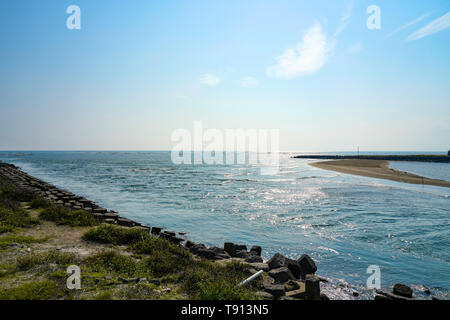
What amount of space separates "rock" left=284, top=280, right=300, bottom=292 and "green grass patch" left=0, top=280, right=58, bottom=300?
19.3ft

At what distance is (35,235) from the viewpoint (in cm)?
1047

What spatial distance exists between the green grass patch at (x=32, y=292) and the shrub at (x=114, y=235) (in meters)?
3.93

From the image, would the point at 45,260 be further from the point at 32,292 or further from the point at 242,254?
the point at 242,254

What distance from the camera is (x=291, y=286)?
732cm

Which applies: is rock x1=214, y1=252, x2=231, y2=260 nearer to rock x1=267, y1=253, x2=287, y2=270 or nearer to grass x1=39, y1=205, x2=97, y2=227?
rock x1=267, y1=253, x2=287, y2=270

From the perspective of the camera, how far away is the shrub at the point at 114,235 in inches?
401

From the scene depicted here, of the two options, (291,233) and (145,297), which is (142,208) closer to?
(291,233)

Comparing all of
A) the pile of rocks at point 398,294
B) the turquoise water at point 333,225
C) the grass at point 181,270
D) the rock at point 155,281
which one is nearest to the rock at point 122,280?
the grass at point 181,270

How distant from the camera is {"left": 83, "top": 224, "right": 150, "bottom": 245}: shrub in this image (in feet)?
33.4

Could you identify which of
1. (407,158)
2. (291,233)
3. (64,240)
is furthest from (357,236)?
(407,158)

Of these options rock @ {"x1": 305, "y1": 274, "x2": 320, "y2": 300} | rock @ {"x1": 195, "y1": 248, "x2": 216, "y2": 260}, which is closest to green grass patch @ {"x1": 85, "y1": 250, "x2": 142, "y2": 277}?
rock @ {"x1": 195, "y1": 248, "x2": 216, "y2": 260}

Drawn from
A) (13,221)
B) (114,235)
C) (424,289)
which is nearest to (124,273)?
(114,235)

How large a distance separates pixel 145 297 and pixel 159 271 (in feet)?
5.34

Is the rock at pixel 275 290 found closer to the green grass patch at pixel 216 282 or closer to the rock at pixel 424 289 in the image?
the green grass patch at pixel 216 282
